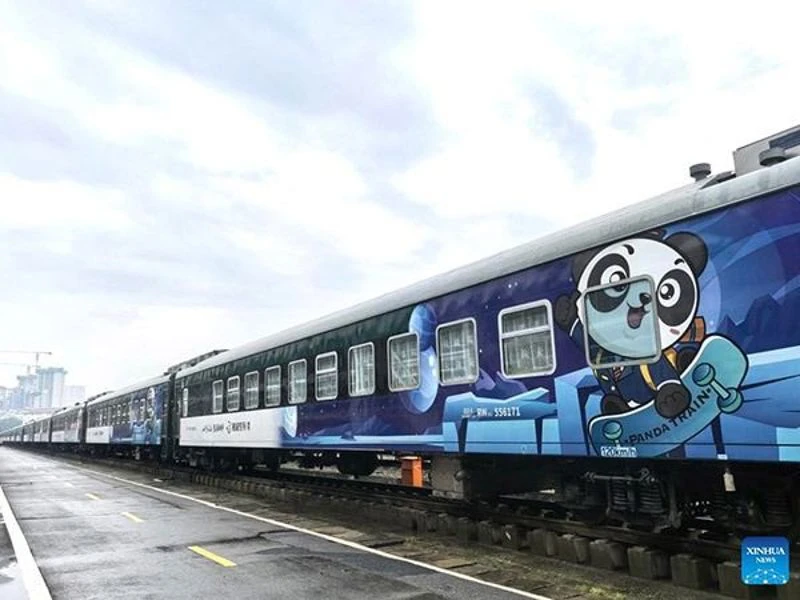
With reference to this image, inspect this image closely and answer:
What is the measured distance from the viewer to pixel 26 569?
7980 mm

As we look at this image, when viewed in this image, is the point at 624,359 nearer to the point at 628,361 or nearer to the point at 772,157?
the point at 628,361

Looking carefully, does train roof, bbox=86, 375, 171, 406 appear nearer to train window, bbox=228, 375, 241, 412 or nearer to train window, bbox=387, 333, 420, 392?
train window, bbox=228, 375, 241, 412

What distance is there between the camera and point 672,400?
20.0ft

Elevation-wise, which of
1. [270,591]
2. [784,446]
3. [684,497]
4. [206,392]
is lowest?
[270,591]

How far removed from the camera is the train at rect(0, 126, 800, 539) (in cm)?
546

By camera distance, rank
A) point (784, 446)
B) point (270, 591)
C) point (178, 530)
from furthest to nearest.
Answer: point (178, 530), point (270, 591), point (784, 446)

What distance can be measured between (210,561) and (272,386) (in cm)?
645

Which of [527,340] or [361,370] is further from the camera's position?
[361,370]

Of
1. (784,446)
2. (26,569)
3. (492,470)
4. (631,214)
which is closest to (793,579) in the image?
(784,446)

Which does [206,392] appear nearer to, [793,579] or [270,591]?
[270,591]

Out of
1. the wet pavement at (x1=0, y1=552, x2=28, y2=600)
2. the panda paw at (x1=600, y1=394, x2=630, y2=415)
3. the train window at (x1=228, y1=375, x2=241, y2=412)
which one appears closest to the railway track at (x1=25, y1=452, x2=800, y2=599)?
the panda paw at (x1=600, y1=394, x2=630, y2=415)

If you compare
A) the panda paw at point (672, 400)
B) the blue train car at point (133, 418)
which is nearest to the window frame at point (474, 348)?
the panda paw at point (672, 400)

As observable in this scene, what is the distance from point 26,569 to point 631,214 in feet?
24.7

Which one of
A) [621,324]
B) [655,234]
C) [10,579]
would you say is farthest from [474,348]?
[10,579]
